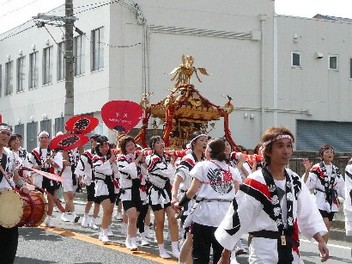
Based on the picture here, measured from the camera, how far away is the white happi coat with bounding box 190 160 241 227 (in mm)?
7785

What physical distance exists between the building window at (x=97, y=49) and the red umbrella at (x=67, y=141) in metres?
15.6

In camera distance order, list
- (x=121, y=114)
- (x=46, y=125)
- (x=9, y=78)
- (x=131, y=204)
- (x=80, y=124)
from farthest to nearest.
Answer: (x=9, y=78), (x=46, y=125), (x=121, y=114), (x=80, y=124), (x=131, y=204)

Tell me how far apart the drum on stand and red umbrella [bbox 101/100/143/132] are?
621cm

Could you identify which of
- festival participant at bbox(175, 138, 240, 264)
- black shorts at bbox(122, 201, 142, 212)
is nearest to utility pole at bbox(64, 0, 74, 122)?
black shorts at bbox(122, 201, 142, 212)

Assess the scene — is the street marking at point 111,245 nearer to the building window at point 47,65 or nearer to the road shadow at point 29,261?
the road shadow at point 29,261

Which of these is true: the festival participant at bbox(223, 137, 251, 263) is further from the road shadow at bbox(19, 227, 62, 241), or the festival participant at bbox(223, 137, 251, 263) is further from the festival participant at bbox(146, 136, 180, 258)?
the road shadow at bbox(19, 227, 62, 241)

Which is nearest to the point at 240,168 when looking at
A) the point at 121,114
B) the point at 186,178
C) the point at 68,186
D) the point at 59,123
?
the point at 186,178

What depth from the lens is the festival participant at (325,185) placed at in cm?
1152

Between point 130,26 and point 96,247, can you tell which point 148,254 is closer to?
point 96,247

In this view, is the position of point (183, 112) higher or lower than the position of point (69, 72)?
lower

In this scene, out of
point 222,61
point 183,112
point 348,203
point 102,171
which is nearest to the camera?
point 348,203

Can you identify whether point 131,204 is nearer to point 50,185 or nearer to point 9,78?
point 50,185

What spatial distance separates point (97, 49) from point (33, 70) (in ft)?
24.6

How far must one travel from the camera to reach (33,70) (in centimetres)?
3656
